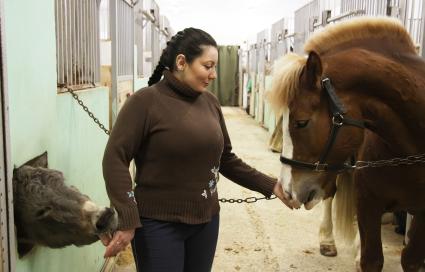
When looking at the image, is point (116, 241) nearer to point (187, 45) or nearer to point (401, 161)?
point (187, 45)

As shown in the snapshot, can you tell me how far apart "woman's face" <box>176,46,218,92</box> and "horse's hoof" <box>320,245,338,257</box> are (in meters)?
1.89

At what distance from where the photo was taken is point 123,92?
3135 millimetres

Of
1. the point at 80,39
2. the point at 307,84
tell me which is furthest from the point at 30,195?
the point at 80,39

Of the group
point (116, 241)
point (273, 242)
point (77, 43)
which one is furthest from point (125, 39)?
point (116, 241)

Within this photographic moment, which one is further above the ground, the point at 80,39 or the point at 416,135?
the point at 80,39

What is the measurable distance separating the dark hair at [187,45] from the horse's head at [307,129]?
0.30 metres

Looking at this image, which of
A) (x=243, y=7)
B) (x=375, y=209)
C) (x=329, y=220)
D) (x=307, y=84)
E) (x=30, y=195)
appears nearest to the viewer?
(x=30, y=195)

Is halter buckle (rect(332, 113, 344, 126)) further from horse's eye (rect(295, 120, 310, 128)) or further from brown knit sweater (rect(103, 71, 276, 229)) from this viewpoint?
brown knit sweater (rect(103, 71, 276, 229))

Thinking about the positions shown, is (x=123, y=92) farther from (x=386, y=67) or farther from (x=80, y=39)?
(x=386, y=67)

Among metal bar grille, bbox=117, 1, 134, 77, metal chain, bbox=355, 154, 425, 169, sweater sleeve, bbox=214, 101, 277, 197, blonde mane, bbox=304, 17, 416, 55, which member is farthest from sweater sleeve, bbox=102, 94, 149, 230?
metal bar grille, bbox=117, 1, 134, 77

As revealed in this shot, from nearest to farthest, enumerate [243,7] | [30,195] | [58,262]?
1. [30,195]
2. [58,262]
3. [243,7]

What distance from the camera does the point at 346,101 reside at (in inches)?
56.3

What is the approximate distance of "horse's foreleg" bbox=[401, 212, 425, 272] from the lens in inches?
80.8

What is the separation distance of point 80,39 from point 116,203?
1.08 m
